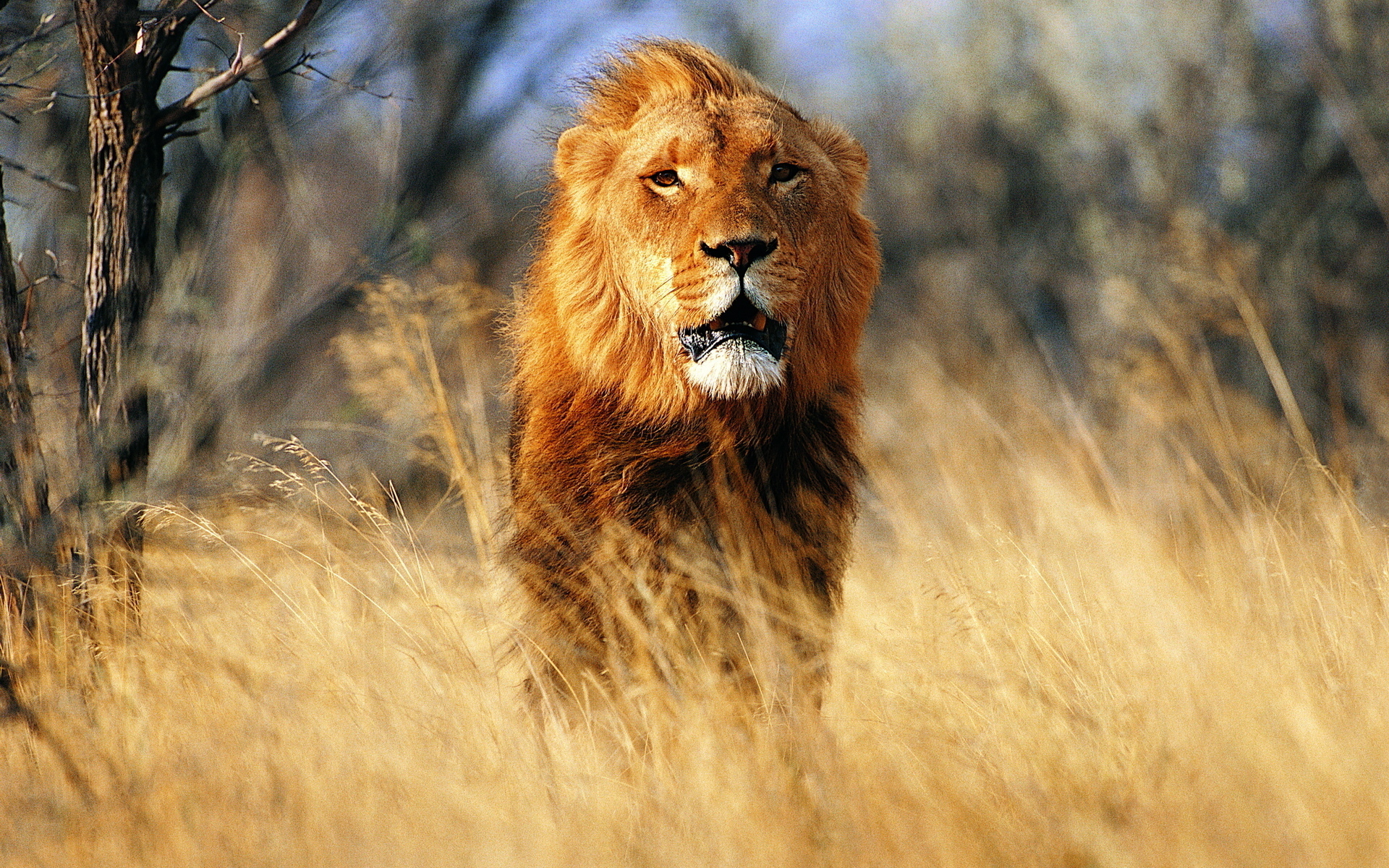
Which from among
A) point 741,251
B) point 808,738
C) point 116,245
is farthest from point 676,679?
point 116,245

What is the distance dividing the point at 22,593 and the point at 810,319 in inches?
99.0

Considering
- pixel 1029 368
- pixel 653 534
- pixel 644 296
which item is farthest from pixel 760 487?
pixel 1029 368

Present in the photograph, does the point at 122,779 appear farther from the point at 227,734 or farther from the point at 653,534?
the point at 653,534

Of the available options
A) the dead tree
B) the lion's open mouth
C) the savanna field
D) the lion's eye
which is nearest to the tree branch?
the dead tree

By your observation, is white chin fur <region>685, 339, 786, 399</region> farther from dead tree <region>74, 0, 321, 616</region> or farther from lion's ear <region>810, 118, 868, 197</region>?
dead tree <region>74, 0, 321, 616</region>

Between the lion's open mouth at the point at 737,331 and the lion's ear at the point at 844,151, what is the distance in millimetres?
766

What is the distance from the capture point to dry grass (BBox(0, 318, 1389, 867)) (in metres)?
2.35

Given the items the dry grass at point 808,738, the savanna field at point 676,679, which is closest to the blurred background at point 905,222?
the savanna field at point 676,679

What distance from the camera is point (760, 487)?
3.27 metres

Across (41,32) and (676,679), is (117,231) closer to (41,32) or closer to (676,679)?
(41,32)

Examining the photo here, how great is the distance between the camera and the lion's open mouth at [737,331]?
3.05 m

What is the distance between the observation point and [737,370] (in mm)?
3010

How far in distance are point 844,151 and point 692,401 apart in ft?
3.32

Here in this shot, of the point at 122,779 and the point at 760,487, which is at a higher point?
the point at 760,487
